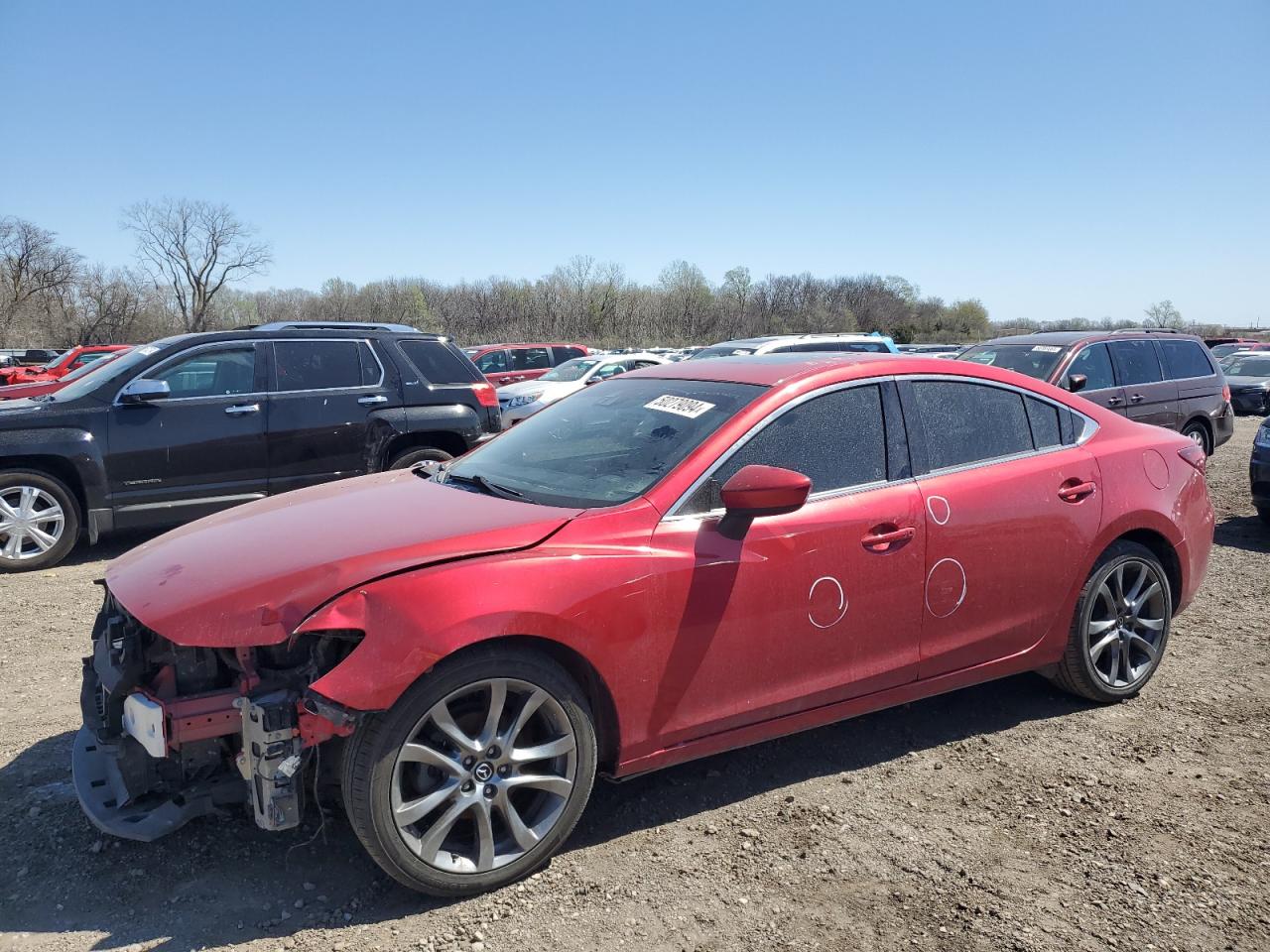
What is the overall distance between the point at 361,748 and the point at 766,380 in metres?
2.03

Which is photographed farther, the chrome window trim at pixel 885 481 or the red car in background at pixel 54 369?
the red car in background at pixel 54 369

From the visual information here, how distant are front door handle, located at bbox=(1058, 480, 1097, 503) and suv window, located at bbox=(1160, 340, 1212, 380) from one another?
9.28m

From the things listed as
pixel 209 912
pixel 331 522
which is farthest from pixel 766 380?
pixel 209 912

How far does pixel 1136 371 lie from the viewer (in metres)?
11.4

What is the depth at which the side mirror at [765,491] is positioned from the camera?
9.79 feet

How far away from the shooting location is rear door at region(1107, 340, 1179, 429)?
11234 mm

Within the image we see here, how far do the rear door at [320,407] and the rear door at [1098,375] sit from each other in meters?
7.99

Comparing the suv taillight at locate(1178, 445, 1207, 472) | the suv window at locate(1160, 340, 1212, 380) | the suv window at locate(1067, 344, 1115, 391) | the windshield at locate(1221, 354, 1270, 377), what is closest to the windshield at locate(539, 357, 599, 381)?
the suv window at locate(1067, 344, 1115, 391)

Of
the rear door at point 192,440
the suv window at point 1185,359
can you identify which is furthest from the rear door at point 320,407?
the suv window at point 1185,359

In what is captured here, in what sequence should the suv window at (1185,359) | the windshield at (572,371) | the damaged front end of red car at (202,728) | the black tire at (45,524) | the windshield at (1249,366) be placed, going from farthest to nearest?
the windshield at (1249,366), the windshield at (572,371), the suv window at (1185,359), the black tire at (45,524), the damaged front end of red car at (202,728)

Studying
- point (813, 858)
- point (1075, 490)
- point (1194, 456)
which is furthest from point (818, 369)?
point (1194, 456)

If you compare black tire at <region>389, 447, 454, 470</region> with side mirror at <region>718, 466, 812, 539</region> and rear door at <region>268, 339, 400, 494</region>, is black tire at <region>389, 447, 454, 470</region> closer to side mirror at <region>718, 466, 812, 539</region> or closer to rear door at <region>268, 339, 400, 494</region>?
rear door at <region>268, 339, 400, 494</region>

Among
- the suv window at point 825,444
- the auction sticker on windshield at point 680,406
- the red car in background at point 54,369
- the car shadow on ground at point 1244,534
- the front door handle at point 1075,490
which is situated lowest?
the car shadow on ground at point 1244,534

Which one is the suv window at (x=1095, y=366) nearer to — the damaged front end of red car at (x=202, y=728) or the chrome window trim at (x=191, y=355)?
the chrome window trim at (x=191, y=355)
